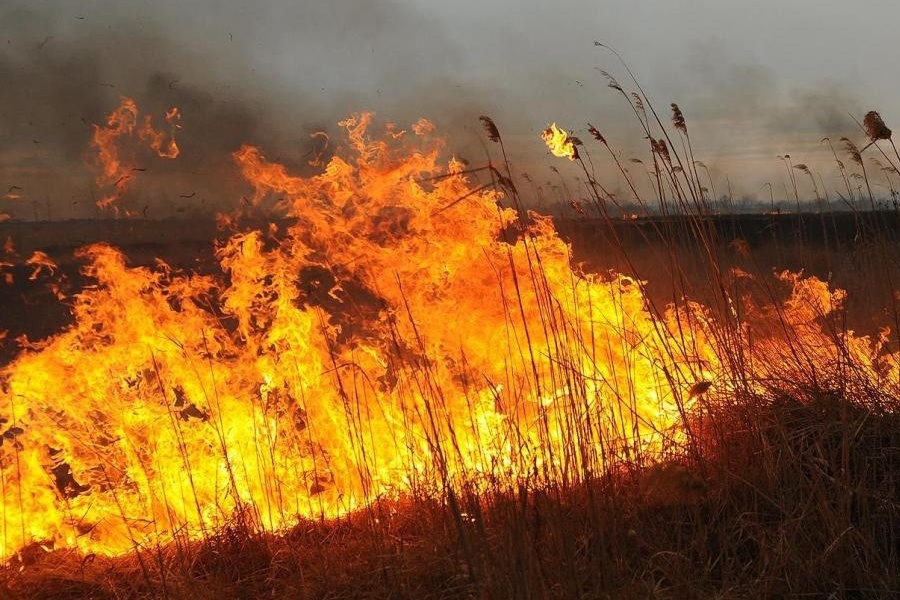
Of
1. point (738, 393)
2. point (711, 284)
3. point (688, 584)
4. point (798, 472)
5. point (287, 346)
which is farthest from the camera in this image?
point (287, 346)

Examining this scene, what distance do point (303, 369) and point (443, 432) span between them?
3.92 feet

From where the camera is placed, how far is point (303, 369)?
4293 mm

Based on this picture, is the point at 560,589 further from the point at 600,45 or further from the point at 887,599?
the point at 600,45

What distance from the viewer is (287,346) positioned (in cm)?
434

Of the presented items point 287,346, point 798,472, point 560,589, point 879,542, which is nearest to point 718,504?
point 798,472

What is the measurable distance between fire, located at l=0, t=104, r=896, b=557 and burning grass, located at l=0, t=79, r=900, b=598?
0.06ft

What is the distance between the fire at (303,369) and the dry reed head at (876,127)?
3.68ft

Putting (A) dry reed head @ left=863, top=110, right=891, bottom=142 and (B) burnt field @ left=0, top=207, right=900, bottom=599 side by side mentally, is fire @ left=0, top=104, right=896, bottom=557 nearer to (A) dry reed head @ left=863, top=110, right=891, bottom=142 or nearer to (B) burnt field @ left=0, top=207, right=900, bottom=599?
(B) burnt field @ left=0, top=207, right=900, bottom=599

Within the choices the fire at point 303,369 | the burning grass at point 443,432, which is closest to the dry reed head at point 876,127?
the burning grass at point 443,432

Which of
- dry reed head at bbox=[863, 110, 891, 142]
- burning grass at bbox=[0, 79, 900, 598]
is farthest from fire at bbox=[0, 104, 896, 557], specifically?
dry reed head at bbox=[863, 110, 891, 142]

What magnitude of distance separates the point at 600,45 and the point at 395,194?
5.19ft

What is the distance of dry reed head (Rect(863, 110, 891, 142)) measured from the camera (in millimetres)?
3020

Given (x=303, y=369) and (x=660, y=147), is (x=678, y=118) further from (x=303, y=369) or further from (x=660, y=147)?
(x=303, y=369)

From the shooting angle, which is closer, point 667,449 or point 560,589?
point 560,589
